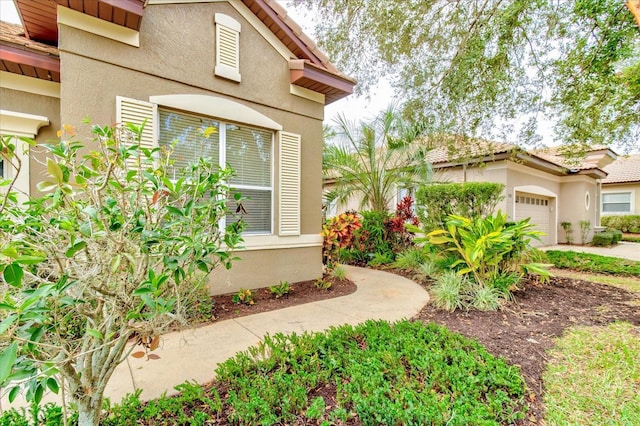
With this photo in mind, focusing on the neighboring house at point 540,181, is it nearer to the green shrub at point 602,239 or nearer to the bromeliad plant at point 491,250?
the green shrub at point 602,239

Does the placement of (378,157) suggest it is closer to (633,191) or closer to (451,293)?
(451,293)

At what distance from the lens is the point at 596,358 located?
333 cm

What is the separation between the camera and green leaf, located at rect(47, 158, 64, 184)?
1.53 meters

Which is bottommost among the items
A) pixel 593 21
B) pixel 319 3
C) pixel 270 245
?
pixel 270 245

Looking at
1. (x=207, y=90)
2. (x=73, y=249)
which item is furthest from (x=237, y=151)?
(x=73, y=249)

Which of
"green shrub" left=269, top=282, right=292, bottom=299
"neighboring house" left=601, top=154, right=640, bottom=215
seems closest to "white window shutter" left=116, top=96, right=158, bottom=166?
"green shrub" left=269, top=282, right=292, bottom=299

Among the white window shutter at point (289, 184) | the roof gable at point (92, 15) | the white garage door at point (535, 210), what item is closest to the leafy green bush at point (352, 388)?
the white window shutter at point (289, 184)

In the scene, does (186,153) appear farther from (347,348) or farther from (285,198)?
(347,348)

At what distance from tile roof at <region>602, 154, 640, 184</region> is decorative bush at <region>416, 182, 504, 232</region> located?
19.5 m

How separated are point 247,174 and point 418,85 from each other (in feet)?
15.8

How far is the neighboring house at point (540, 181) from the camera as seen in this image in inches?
442

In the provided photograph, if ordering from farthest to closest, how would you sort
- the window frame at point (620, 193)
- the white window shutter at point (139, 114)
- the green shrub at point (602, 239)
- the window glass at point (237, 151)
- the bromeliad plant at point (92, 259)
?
the window frame at point (620, 193)
the green shrub at point (602, 239)
the window glass at point (237, 151)
the white window shutter at point (139, 114)
the bromeliad plant at point (92, 259)

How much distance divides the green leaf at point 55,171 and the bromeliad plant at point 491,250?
5.52 m

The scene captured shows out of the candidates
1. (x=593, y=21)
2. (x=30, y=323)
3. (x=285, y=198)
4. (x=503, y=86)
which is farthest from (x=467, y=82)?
(x=30, y=323)
